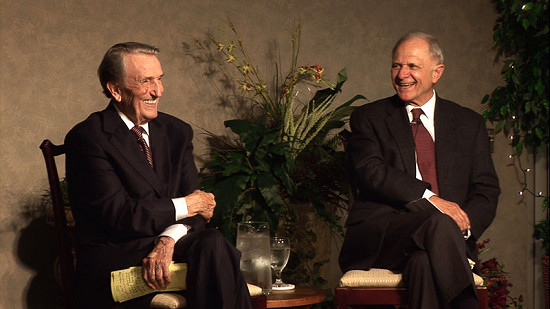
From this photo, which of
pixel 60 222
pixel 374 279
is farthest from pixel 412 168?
pixel 60 222

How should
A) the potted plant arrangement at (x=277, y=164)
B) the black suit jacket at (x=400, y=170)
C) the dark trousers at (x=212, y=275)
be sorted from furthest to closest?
the potted plant arrangement at (x=277, y=164), the black suit jacket at (x=400, y=170), the dark trousers at (x=212, y=275)

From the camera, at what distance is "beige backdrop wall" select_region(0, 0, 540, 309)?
3.59 meters

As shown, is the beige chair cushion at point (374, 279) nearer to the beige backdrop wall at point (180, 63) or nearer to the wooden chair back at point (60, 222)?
the wooden chair back at point (60, 222)

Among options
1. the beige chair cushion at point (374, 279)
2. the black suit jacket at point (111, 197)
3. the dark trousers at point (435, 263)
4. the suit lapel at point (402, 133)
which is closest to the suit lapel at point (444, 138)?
the suit lapel at point (402, 133)

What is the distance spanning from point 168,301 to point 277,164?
144cm

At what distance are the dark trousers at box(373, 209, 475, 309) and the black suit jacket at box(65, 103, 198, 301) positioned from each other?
92 centimetres

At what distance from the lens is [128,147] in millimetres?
2725

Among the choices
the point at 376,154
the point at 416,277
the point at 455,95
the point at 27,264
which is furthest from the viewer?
the point at 455,95

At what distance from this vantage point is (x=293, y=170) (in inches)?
153

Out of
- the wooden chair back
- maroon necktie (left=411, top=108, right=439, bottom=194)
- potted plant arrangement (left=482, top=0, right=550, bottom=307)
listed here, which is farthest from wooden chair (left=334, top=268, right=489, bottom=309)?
potted plant arrangement (left=482, top=0, right=550, bottom=307)

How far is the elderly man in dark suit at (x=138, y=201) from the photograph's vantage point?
2.48m

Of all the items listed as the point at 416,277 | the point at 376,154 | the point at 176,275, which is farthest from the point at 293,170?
the point at 176,275

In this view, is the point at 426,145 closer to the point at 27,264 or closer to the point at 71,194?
the point at 71,194

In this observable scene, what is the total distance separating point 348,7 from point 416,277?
7.44 feet
